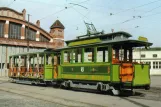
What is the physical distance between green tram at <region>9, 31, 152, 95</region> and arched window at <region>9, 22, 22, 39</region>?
31.5m

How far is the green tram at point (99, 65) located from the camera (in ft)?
49.8

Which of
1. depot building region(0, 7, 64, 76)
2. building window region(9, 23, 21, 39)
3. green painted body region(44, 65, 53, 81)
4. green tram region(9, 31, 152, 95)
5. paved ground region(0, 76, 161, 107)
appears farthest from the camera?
building window region(9, 23, 21, 39)

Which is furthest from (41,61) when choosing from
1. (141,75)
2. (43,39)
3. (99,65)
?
(43,39)

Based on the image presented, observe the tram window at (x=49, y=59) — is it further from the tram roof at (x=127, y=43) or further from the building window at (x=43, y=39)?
the building window at (x=43, y=39)

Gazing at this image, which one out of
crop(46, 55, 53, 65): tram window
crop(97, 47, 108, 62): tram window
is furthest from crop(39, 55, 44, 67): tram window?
crop(97, 47, 108, 62): tram window

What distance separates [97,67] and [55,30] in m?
42.1

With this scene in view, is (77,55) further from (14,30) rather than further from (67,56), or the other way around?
(14,30)

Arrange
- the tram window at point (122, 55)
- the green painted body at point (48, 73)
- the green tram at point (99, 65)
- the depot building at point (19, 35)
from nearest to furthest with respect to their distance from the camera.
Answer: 1. the green tram at point (99, 65)
2. the tram window at point (122, 55)
3. the green painted body at point (48, 73)
4. the depot building at point (19, 35)

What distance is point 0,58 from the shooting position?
48.5 m

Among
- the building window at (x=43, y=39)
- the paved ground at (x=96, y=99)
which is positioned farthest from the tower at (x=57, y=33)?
the paved ground at (x=96, y=99)

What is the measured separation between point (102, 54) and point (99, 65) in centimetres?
64

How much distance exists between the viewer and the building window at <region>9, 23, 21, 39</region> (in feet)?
171

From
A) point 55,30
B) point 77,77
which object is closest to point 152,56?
point 55,30

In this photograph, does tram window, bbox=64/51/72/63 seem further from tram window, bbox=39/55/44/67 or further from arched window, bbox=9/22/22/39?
arched window, bbox=9/22/22/39
